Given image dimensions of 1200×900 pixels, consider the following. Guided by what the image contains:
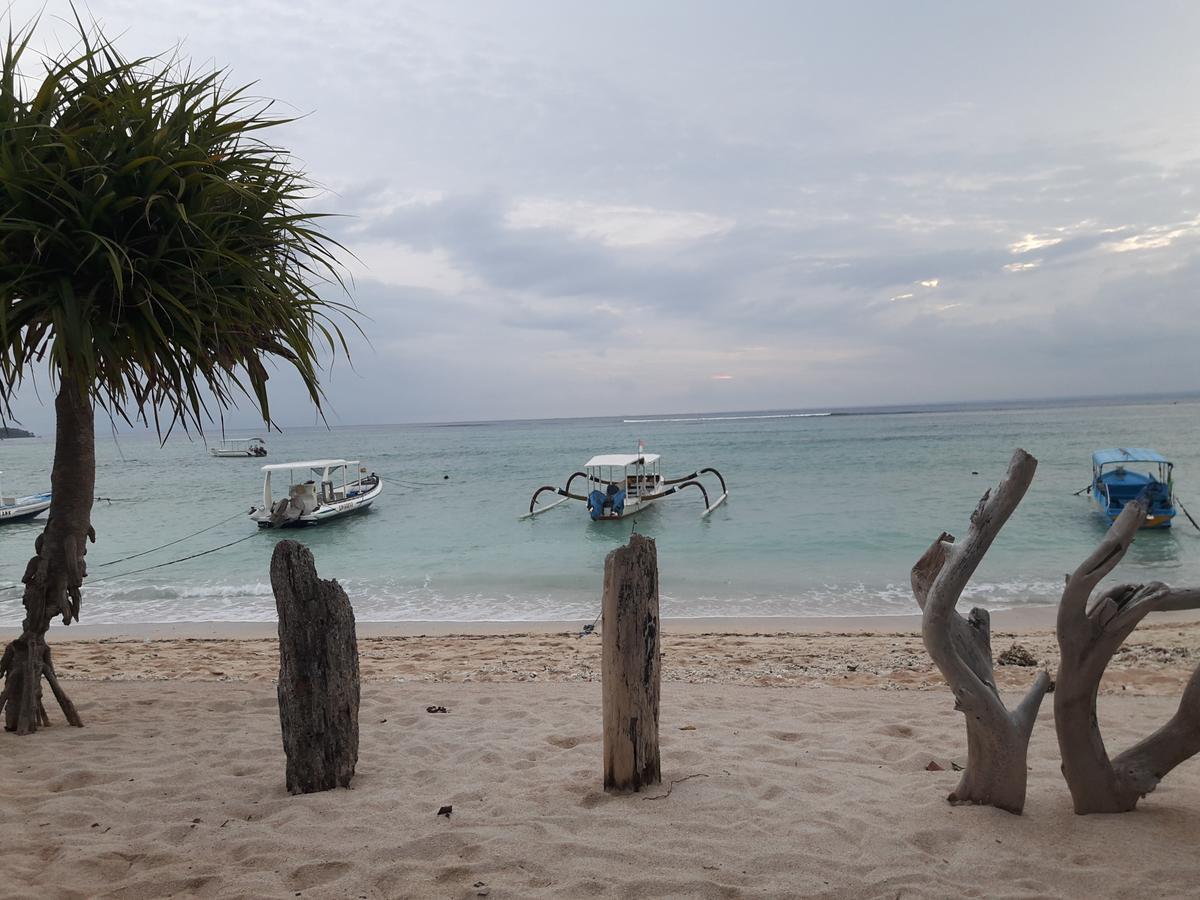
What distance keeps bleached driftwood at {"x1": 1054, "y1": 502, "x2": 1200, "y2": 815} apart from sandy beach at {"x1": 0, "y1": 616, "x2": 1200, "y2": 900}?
0.48 ft

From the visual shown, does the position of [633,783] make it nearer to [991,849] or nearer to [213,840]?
[991,849]

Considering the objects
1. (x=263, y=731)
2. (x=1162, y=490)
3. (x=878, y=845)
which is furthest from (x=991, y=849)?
(x=1162, y=490)

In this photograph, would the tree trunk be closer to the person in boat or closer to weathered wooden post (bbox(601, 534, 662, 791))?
weathered wooden post (bbox(601, 534, 662, 791))

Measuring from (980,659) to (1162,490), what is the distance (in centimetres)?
1860

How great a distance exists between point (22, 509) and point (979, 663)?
31.0 metres

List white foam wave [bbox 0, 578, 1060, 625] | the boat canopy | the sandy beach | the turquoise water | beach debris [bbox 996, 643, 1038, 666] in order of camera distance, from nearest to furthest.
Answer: the sandy beach → beach debris [bbox 996, 643, 1038, 666] → white foam wave [bbox 0, 578, 1060, 625] → the turquoise water → the boat canopy

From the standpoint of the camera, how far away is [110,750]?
186 inches

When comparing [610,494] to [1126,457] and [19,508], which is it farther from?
[19,508]

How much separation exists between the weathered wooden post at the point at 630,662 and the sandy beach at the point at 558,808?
199mm

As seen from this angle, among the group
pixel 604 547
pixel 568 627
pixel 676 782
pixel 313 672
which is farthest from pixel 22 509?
pixel 676 782

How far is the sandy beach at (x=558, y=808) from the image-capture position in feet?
9.74

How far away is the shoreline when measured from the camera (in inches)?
419

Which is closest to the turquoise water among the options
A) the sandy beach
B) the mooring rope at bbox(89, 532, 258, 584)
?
the mooring rope at bbox(89, 532, 258, 584)

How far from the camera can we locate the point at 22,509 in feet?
85.8
